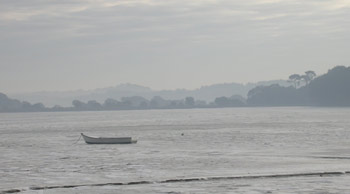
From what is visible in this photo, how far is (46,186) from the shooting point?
5491 centimetres

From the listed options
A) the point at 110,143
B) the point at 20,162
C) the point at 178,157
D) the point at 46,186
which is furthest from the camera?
the point at 110,143

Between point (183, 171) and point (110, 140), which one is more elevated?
point (110, 140)

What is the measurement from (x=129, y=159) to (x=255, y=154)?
15824 millimetres

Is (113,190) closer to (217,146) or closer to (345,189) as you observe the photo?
(345,189)

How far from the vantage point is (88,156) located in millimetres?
88438

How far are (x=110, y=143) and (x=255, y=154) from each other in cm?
3710

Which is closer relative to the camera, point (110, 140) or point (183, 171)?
point (183, 171)

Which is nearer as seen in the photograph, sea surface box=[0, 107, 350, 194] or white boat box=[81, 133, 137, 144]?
sea surface box=[0, 107, 350, 194]

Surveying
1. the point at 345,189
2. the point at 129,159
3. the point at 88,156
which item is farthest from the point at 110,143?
the point at 345,189

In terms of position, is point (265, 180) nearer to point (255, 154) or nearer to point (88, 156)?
point (255, 154)

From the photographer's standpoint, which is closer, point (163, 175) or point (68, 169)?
point (163, 175)

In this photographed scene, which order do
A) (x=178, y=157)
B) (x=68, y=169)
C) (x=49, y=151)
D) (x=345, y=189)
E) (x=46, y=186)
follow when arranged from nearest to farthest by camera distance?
(x=345, y=189), (x=46, y=186), (x=68, y=169), (x=178, y=157), (x=49, y=151)

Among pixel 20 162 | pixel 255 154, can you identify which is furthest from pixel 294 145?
pixel 20 162

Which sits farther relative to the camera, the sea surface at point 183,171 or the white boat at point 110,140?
the white boat at point 110,140
